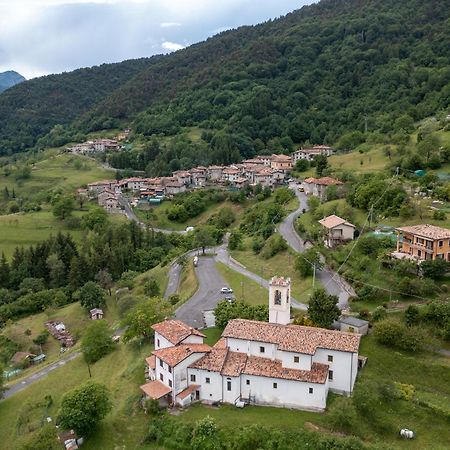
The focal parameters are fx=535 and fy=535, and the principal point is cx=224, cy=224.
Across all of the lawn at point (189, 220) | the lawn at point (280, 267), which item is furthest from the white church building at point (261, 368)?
the lawn at point (189, 220)

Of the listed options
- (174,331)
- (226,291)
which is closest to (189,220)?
(226,291)

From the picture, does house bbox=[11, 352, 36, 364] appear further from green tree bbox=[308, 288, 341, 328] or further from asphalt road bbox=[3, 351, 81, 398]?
green tree bbox=[308, 288, 341, 328]

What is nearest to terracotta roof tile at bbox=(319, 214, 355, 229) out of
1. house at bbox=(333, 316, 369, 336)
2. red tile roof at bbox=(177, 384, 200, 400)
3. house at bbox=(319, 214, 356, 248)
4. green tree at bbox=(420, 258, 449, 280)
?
house at bbox=(319, 214, 356, 248)

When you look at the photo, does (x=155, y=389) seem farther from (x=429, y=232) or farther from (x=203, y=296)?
(x=429, y=232)

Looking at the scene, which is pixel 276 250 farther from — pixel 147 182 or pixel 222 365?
pixel 147 182

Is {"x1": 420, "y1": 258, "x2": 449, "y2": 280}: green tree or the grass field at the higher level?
{"x1": 420, "y1": 258, "x2": 449, "y2": 280}: green tree

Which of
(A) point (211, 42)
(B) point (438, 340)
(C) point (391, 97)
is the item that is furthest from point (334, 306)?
(A) point (211, 42)

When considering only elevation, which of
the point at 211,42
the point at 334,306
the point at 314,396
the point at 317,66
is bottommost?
the point at 314,396
